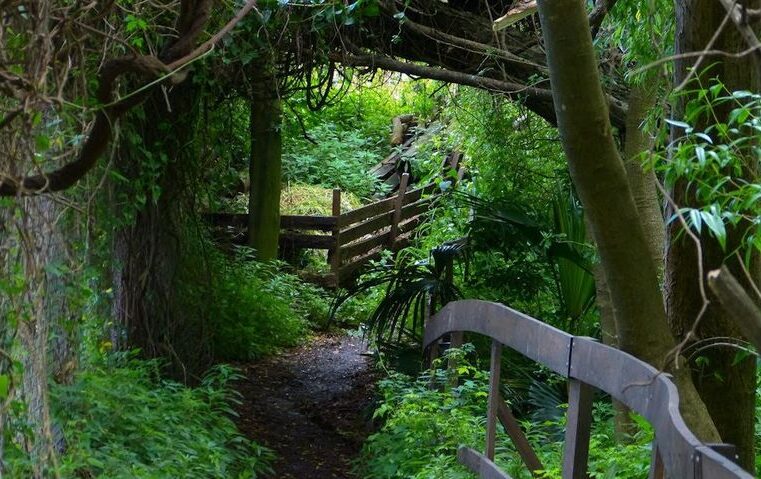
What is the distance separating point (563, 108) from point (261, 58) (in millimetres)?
3989

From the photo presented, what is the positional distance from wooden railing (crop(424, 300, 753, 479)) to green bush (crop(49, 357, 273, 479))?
1.60 m

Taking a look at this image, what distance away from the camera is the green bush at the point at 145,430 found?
4625 millimetres

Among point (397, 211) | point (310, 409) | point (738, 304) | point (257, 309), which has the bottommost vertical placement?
point (310, 409)

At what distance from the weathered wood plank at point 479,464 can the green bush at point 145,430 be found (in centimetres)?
133

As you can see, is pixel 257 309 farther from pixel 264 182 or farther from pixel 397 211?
pixel 397 211

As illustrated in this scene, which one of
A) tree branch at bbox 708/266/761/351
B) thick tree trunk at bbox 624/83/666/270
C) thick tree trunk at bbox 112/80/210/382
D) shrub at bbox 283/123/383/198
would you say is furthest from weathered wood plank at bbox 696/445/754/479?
shrub at bbox 283/123/383/198

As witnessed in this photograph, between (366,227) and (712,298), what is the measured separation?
452 inches

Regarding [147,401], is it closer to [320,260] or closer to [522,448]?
[522,448]

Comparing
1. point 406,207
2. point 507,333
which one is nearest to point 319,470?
point 507,333

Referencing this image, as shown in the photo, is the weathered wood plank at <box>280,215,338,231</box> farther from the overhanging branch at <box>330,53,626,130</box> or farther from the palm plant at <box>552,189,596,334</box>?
the palm plant at <box>552,189,596,334</box>

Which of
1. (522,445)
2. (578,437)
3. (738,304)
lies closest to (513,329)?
(522,445)

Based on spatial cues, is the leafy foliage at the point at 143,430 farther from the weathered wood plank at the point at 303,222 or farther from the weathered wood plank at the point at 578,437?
the weathered wood plank at the point at 303,222

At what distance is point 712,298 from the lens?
361cm

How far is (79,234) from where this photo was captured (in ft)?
16.1
